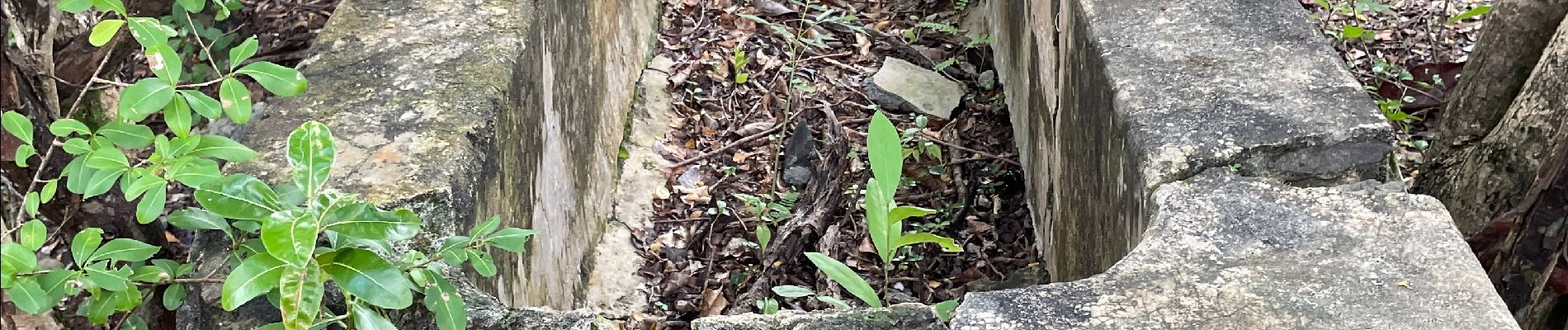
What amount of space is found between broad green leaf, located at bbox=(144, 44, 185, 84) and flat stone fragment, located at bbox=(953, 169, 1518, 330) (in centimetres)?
98

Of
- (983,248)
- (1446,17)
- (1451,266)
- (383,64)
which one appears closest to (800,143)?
(983,248)

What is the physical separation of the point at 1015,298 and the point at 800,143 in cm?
224

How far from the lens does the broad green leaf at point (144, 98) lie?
4.73 ft

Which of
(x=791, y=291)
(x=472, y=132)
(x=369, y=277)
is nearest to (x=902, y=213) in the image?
(x=791, y=291)

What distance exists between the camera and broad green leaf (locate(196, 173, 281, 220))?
54.8 inches

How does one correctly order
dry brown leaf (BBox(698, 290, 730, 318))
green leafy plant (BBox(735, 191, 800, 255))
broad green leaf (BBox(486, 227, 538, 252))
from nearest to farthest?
broad green leaf (BBox(486, 227, 538, 252))
dry brown leaf (BBox(698, 290, 730, 318))
green leafy plant (BBox(735, 191, 800, 255))

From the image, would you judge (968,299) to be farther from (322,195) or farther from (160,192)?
(160,192)

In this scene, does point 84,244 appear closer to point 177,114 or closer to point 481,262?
point 177,114

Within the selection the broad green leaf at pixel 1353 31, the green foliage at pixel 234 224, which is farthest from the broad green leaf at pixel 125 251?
the broad green leaf at pixel 1353 31

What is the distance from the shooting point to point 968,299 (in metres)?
1.72

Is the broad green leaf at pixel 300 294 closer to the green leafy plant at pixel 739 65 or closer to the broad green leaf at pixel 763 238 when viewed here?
the broad green leaf at pixel 763 238

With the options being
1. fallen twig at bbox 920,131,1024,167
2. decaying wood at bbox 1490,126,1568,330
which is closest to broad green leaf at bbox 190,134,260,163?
decaying wood at bbox 1490,126,1568,330

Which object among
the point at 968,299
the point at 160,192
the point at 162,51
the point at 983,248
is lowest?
the point at 983,248

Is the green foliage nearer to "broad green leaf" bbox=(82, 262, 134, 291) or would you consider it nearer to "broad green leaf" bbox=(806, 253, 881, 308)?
"broad green leaf" bbox=(82, 262, 134, 291)
